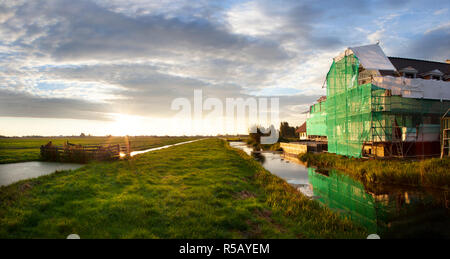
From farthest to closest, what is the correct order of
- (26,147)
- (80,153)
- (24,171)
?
(26,147)
(80,153)
(24,171)

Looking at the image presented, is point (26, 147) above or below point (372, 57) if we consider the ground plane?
below

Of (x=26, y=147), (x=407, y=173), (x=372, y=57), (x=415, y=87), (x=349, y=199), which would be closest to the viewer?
(x=349, y=199)

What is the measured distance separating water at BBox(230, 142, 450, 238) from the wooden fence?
17.9m

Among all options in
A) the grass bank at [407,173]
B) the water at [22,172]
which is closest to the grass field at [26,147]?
the water at [22,172]

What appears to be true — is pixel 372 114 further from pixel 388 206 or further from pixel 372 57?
pixel 388 206

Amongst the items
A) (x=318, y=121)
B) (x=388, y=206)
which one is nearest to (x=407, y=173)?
(x=388, y=206)

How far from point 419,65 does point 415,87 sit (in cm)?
584

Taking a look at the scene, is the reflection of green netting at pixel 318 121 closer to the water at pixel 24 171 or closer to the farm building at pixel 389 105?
the farm building at pixel 389 105

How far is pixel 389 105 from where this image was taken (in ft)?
67.9

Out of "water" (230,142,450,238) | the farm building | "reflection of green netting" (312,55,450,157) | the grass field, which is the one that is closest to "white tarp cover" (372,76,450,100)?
the farm building

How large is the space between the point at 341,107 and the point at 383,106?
4943mm

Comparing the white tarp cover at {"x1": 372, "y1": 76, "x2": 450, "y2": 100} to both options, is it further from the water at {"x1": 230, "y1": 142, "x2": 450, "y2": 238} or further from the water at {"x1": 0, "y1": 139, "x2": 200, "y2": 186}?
the water at {"x1": 0, "y1": 139, "x2": 200, "y2": 186}

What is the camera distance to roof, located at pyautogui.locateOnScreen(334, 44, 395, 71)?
2111cm
